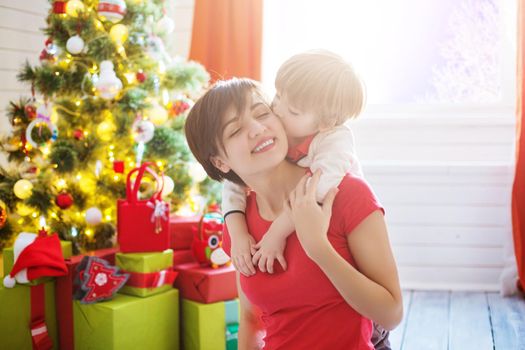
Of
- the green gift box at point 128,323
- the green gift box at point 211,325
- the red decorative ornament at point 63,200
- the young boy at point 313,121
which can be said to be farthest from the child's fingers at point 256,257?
the red decorative ornament at point 63,200

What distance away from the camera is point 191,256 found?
275 centimetres

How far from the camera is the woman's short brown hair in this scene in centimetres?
119

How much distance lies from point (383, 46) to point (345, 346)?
3123mm

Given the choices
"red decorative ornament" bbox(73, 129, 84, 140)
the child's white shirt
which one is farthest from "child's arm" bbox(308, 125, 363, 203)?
"red decorative ornament" bbox(73, 129, 84, 140)

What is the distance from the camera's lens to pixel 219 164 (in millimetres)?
1256

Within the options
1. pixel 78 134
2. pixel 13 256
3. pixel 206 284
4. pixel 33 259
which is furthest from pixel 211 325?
pixel 78 134

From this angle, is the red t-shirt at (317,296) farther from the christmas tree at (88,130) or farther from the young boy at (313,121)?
the christmas tree at (88,130)

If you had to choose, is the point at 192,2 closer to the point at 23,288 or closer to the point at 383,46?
the point at 383,46

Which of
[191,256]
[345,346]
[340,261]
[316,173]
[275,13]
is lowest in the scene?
[191,256]

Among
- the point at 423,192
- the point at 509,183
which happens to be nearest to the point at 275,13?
the point at 423,192

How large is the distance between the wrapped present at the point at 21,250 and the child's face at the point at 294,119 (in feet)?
5.06

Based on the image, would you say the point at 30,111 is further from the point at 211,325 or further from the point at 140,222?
the point at 211,325

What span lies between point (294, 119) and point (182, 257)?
1.66 m

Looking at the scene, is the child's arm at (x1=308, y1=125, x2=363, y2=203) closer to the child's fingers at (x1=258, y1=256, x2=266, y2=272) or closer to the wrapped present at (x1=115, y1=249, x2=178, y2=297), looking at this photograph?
the child's fingers at (x1=258, y1=256, x2=266, y2=272)
